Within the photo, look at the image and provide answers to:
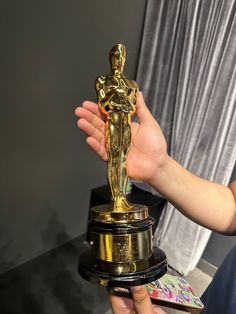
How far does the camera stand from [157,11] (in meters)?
1.67

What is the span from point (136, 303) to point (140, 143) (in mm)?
322

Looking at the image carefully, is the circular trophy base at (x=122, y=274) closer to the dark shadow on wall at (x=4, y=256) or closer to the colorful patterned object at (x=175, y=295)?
the colorful patterned object at (x=175, y=295)

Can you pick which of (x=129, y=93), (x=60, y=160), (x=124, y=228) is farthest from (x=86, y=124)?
(x=60, y=160)

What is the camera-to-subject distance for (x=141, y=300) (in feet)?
1.74

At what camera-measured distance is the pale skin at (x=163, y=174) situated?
0.66 metres

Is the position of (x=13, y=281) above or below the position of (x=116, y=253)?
below

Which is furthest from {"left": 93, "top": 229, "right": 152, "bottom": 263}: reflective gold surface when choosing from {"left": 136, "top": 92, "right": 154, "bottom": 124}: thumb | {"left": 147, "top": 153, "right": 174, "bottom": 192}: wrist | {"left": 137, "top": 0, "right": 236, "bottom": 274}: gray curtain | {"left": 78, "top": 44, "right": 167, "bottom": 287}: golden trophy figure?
{"left": 137, "top": 0, "right": 236, "bottom": 274}: gray curtain

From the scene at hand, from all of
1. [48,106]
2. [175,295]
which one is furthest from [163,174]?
[48,106]

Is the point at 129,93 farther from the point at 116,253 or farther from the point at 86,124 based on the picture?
the point at 116,253

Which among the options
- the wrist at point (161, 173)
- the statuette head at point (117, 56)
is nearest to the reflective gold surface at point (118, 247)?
the wrist at point (161, 173)

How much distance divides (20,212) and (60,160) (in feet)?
1.06

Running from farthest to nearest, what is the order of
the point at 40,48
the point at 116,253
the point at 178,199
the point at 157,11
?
the point at 157,11 < the point at 40,48 < the point at 178,199 < the point at 116,253

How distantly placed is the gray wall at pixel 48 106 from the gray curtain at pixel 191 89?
0.57 feet

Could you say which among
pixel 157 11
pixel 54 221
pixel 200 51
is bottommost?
pixel 54 221
